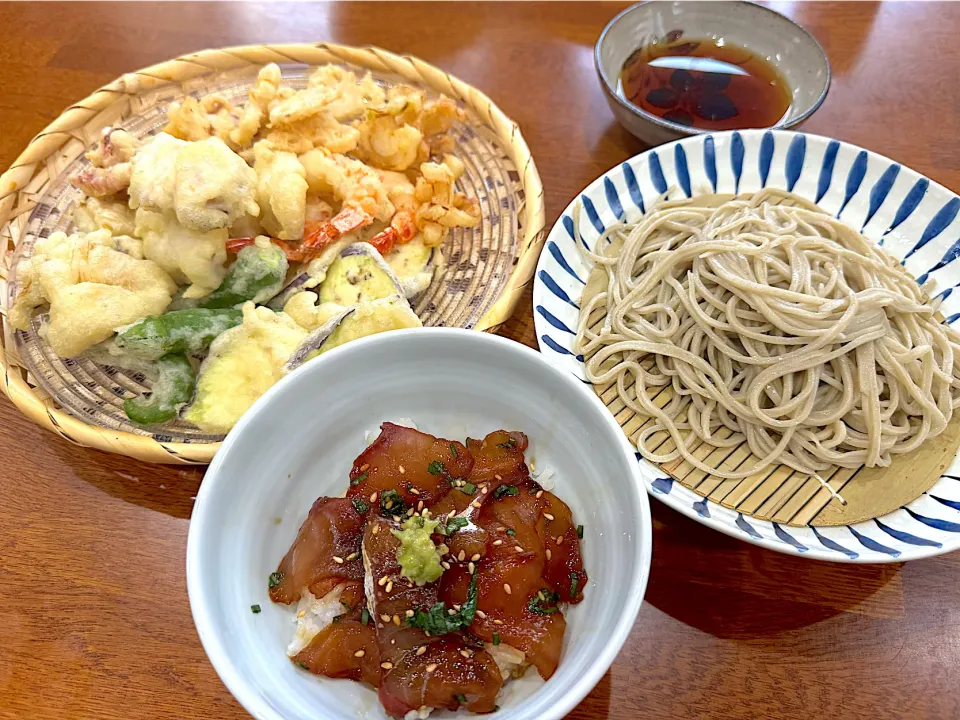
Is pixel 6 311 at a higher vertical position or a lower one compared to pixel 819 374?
higher

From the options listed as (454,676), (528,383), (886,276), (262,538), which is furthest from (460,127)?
(454,676)

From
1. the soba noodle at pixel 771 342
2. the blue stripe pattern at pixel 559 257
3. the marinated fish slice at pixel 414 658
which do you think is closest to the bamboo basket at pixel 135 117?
the blue stripe pattern at pixel 559 257

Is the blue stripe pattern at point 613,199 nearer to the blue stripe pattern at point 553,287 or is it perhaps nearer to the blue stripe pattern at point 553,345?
the blue stripe pattern at point 553,287

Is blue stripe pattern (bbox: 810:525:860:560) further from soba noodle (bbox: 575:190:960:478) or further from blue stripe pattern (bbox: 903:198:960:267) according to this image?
blue stripe pattern (bbox: 903:198:960:267)

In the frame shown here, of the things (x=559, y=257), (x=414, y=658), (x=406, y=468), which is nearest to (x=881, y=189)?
(x=559, y=257)

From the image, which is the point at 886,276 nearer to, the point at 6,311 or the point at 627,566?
the point at 627,566

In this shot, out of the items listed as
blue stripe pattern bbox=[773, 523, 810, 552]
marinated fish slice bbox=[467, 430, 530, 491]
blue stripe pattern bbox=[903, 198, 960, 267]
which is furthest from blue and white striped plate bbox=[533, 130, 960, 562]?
marinated fish slice bbox=[467, 430, 530, 491]

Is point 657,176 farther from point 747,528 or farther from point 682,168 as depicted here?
point 747,528
